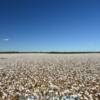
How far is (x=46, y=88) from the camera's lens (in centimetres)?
1082

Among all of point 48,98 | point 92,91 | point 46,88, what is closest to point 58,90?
point 46,88

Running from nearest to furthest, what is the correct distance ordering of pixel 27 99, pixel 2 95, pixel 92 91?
pixel 27 99 → pixel 2 95 → pixel 92 91

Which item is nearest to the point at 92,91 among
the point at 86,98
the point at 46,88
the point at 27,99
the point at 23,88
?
the point at 86,98

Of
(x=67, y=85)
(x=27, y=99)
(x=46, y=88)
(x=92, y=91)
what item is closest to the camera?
(x=27, y=99)

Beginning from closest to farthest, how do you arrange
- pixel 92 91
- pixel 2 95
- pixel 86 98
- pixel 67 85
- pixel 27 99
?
pixel 27 99
pixel 86 98
pixel 2 95
pixel 92 91
pixel 67 85

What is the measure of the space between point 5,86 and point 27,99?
5.22 meters

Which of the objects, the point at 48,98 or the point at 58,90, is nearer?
the point at 48,98

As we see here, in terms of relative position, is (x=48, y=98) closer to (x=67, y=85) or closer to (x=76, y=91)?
(x=76, y=91)

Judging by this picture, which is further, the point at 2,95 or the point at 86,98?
the point at 2,95

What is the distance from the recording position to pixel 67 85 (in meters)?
11.6

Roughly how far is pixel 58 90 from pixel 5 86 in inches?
110

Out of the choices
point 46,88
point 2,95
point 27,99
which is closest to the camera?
point 27,99

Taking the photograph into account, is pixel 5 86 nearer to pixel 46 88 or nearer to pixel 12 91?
pixel 12 91

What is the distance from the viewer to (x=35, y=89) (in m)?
10.7
